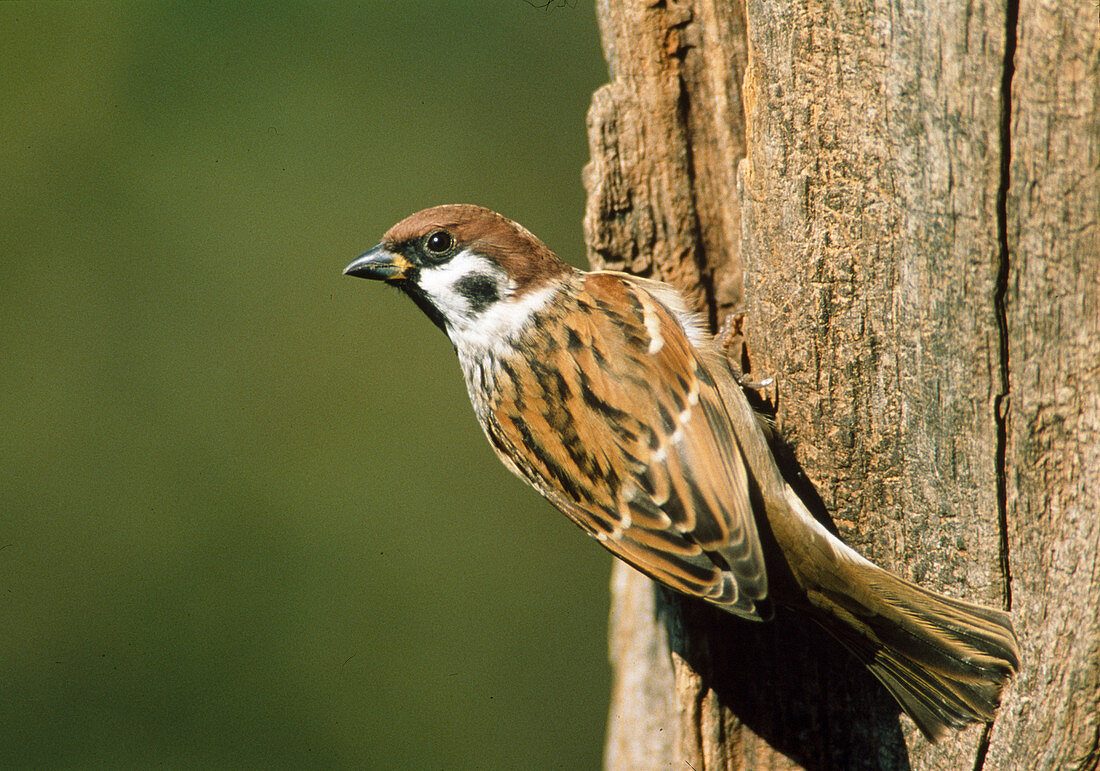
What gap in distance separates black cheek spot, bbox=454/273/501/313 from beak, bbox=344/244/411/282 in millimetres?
152

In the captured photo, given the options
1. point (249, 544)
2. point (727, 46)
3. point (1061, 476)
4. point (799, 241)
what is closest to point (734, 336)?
point (799, 241)

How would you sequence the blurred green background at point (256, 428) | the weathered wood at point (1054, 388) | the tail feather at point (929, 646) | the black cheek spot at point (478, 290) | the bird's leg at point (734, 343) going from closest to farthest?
the weathered wood at point (1054, 388), the tail feather at point (929, 646), the bird's leg at point (734, 343), the black cheek spot at point (478, 290), the blurred green background at point (256, 428)

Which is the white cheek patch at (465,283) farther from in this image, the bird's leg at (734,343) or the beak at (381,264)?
the bird's leg at (734,343)

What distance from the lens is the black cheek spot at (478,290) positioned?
94.9 inches

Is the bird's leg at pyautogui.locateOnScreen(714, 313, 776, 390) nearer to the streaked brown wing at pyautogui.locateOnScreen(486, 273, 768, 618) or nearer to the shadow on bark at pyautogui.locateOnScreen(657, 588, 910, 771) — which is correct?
the streaked brown wing at pyautogui.locateOnScreen(486, 273, 768, 618)

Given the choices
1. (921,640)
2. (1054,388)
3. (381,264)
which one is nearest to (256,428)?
(381,264)

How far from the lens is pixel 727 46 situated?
2260 mm

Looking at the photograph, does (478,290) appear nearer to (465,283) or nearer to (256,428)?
(465,283)

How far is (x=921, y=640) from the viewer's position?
189cm

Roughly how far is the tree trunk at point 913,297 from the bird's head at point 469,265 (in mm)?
243

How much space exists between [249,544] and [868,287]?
3021 mm

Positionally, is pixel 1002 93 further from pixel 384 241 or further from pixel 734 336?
pixel 384 241

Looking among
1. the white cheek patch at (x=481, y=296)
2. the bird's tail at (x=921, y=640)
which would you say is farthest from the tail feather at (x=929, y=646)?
the white cheek patch at (x=481, y=296)

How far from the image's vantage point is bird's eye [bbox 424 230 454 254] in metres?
2.36
